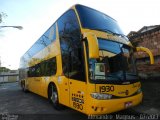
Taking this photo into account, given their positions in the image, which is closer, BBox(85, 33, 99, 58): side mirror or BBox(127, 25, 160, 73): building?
BBox(85, 33, 99, 58): side mirror

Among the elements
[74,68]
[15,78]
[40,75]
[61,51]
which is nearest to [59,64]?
[61,51]

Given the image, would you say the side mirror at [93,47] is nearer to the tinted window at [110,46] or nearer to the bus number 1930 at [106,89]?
the tinted window at [110,46]

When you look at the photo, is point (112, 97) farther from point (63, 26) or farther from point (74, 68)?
point (63, 26)

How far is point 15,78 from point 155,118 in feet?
160

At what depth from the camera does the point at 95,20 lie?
22.5ft

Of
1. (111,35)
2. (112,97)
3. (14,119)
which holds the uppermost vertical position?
(111,35)

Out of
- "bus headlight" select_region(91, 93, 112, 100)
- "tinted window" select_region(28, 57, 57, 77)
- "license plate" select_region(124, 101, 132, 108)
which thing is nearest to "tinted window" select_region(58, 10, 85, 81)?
"bus headlight" select_region(91, 93, 112, 100)

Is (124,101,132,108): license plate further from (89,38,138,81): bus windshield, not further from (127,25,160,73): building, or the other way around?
(127,25,160,73): building

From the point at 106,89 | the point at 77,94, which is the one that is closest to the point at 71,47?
the point at 77,94

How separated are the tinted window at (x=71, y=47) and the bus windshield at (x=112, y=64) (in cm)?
49

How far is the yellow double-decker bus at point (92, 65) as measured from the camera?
573cm

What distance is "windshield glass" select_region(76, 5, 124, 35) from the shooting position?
659cm

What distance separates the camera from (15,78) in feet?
169

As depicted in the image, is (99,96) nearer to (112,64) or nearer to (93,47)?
(112,64)
